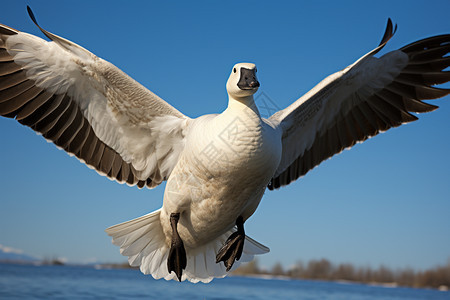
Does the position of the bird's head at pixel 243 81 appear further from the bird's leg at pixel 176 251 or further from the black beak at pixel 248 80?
the bird's leg at pixel 176 251

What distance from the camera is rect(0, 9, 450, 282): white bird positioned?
188 inches

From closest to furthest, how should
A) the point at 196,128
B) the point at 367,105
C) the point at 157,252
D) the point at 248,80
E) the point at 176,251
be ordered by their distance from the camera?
the point at 248,80
the point at 196,128
the point at 176,251
the point at 157,252
the point at 367,105

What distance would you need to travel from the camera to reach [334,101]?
6355 mm

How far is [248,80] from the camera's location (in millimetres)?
4629

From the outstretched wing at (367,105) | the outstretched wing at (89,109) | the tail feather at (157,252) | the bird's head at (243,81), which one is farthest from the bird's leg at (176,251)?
the outstretched wing at (367,105)

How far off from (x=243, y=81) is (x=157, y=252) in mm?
2706

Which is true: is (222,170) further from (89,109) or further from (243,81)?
(89,109)

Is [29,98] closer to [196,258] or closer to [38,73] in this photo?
[38,73]

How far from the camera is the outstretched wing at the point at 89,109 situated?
5453 mm

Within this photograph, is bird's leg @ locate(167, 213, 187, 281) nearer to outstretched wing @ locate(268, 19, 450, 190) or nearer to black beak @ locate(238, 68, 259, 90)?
black beak @ locate(238, 68, 259, 90)

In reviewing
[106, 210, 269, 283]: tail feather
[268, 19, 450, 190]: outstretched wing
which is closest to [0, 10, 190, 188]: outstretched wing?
[106, 210, 269, 283]: tail feather

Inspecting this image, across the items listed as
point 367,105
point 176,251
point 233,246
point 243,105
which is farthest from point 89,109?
point 367,105

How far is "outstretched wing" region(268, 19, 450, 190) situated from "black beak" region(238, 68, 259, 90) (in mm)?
1561

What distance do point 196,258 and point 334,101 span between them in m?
2.69
